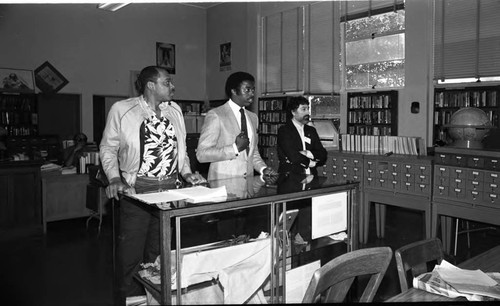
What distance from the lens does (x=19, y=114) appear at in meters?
9.79

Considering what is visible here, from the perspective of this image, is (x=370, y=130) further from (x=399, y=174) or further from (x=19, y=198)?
(x=19, y=198)

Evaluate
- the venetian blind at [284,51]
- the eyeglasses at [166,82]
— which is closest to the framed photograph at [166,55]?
the venetian blind at [284,51]

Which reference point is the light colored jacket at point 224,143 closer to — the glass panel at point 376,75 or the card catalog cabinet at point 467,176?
the card catalog cabinet at point 467,176

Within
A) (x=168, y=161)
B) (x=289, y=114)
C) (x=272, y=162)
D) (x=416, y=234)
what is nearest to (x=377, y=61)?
(x=272, y=162)

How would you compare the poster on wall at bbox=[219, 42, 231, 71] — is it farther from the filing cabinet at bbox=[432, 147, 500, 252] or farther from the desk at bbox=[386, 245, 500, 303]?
the desk at bbox=[386, 245, 500, 303]

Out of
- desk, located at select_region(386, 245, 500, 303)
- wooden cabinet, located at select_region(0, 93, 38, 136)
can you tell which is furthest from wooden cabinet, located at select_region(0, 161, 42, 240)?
wooden cabinet, located at select_region(0, 93, 38, 136)

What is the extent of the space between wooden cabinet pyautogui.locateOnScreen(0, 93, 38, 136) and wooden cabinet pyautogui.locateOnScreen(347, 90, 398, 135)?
6.92m

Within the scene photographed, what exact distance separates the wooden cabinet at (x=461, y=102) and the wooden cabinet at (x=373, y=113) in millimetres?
742

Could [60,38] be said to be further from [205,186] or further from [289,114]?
[205,186]

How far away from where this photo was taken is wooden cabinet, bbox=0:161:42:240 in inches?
199

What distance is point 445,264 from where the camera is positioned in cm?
170

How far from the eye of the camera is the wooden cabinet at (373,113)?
7.74 meters

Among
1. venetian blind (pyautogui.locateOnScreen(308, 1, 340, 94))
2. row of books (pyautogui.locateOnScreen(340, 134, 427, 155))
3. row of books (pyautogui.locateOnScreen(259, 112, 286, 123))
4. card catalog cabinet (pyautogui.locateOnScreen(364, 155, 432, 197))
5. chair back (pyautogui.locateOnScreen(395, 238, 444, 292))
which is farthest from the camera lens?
row of books (pyautogui.locateOnScreen(259, 112, 286, 123))

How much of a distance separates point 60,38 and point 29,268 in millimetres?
7557
